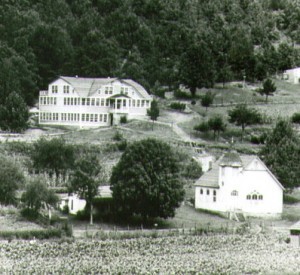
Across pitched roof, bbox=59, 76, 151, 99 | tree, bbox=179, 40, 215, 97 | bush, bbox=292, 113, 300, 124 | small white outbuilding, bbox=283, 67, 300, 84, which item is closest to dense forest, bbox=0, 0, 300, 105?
tree, bbox=179, 40, 215, 97

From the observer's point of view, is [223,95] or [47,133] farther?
[223,95]

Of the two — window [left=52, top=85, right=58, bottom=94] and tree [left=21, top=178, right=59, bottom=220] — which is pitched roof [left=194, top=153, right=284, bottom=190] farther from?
window [left=52, top=85, right=58, bottom=94]

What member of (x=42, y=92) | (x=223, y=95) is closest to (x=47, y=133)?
(x=42, y=92)

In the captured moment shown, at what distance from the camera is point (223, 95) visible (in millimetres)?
110625

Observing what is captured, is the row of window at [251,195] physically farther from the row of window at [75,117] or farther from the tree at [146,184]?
the row of window at [75,117]

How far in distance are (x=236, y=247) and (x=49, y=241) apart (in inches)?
526

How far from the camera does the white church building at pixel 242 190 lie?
72375mm

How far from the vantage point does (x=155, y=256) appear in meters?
54.8

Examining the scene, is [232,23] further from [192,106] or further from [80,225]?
[80,225]

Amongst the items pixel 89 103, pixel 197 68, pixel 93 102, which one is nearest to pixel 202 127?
pixel 197 68

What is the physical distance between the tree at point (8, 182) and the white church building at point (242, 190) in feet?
55.3

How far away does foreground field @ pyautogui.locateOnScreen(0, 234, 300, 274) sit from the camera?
5038 centimetres

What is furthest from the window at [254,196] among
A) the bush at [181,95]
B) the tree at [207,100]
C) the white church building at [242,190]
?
the bush at [181,95]

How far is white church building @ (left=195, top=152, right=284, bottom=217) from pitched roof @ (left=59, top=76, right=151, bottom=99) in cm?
2660
